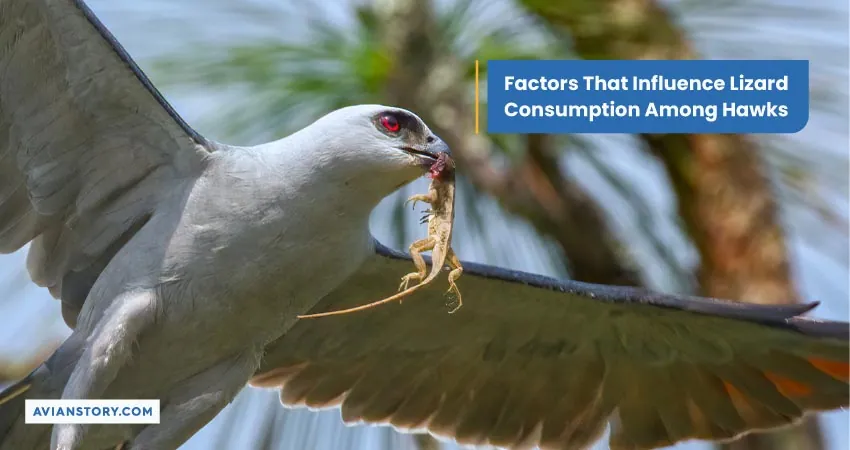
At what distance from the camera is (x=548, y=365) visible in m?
5.75

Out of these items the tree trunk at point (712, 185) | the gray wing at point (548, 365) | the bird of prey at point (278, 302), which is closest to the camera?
the bird of prey at point (278, 302)

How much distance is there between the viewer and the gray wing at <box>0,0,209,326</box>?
4629 millimetres

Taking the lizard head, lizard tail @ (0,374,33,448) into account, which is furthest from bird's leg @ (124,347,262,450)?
the lizard head

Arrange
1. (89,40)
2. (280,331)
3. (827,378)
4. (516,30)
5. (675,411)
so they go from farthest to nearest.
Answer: (516,30) → (675,411) → (827,378) → (280,331) → (89,40)

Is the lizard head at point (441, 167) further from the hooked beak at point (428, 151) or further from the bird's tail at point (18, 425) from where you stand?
the bird's tail at point (18, 425)

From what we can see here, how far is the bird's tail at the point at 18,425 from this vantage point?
490cm

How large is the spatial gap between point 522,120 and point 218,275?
1679 millimetres

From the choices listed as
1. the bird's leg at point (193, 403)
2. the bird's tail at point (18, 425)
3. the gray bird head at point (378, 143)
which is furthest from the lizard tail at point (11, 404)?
the gray bird head at point (378, 143)

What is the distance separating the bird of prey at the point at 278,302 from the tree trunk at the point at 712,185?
658 mm

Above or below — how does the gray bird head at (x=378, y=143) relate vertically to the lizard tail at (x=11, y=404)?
above

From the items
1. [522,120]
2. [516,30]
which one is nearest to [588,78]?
[522,120]

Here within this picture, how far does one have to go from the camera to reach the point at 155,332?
15.6 ft

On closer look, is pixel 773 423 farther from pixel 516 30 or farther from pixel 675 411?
pixel 516 30

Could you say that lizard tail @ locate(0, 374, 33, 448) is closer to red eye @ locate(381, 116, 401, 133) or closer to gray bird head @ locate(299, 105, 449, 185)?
gray bird head @ locate(299, 105, 449, 185)
